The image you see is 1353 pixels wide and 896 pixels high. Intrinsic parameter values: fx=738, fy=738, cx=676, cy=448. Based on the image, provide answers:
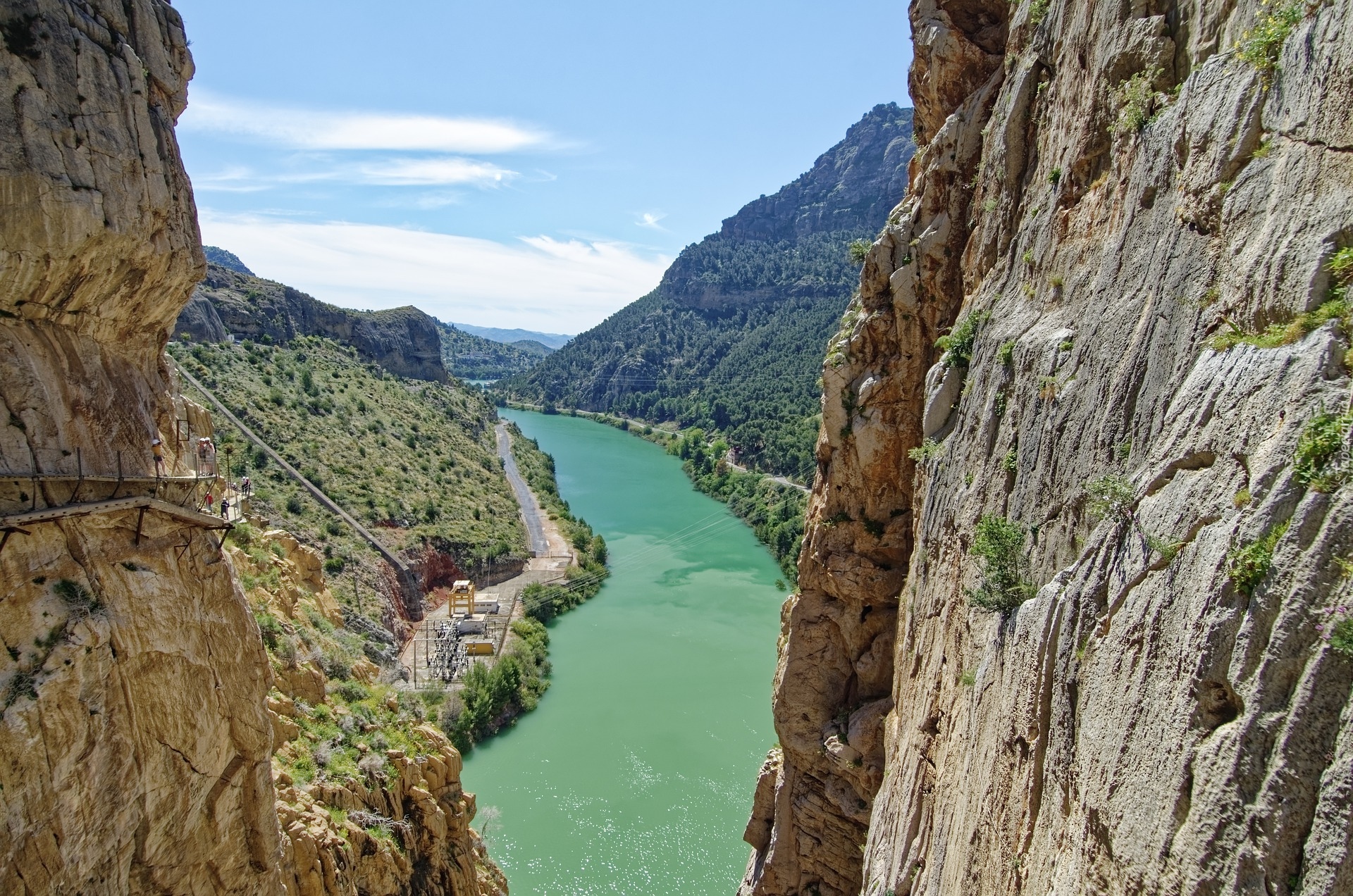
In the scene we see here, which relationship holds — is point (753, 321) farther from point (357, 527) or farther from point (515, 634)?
point (357, 527)

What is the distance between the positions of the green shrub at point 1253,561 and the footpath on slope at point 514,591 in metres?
30.1

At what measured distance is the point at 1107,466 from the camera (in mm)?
6457

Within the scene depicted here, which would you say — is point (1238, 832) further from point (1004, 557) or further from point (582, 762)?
point (582, 762)

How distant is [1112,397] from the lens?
654cm

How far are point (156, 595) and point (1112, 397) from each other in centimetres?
1023

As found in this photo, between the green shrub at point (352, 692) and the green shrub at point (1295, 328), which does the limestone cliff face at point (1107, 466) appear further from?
the green shrub at point (352, 692)

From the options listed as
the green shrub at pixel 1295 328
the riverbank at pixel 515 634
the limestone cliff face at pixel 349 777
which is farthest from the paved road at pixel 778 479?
the green shrub at pixel 1295 328

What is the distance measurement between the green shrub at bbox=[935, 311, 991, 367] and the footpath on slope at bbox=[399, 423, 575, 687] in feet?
86.1

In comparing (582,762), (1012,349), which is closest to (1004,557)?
(1012,349)

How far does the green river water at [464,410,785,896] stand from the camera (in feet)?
74.5

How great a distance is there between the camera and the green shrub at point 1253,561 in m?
4.30

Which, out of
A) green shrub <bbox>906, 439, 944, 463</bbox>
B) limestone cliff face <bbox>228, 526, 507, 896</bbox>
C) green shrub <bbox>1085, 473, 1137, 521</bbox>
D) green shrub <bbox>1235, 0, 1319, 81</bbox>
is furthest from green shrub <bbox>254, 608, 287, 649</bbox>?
green shrub <bbox>1235, 0, 1319, 81</bbox>

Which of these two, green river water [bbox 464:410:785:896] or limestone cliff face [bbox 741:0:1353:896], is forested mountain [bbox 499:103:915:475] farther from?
limestone cliff face [bbox 741:0:1353:896]

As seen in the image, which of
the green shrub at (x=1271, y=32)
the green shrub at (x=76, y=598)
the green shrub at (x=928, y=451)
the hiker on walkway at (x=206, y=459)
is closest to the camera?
the green shrub at (x=1271, y=32)
